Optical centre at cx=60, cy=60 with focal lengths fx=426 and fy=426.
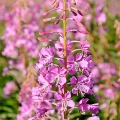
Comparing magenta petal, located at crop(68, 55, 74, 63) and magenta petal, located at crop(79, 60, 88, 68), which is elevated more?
magenta petal, located at crop(68, 55, 74, 63)

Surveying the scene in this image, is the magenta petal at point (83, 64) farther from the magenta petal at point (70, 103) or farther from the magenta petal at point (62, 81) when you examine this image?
the magenta petal at point (70, 103)

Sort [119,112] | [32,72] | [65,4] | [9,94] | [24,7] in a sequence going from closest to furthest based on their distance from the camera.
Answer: [65,4], [32,72], [119,112], [24,7], [9,94]

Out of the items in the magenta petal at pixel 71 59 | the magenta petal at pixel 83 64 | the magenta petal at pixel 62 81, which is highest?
the magenta petal at pixel 71 59

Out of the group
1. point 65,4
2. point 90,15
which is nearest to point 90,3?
point 90,15

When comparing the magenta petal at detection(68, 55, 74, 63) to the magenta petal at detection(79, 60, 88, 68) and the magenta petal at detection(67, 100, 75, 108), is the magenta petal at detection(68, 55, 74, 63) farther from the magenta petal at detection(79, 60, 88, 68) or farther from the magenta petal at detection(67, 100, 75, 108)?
the magenta petal at detection(67, 100, 75, 108)

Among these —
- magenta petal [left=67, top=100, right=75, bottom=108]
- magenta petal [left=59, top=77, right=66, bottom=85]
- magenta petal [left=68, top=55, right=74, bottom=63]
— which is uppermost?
magenta petal [left=68, top=55, right=74, bottom=63]

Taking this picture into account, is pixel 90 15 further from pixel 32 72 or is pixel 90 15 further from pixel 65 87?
pixel 65 87

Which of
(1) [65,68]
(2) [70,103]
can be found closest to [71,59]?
(1) [65,68]

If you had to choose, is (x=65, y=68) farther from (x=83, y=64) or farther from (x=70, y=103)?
(x=70, y=103)

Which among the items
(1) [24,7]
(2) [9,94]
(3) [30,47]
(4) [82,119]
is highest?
(1) [24,7]

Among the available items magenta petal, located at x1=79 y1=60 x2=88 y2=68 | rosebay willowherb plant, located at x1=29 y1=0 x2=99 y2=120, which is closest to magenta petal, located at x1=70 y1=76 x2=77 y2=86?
rosebay willowherb plant, located at x1=29 y1=0 x2=99 y2=120

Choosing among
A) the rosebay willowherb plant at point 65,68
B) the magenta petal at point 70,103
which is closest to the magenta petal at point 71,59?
the rosebay willowherb plant at point 65,68
